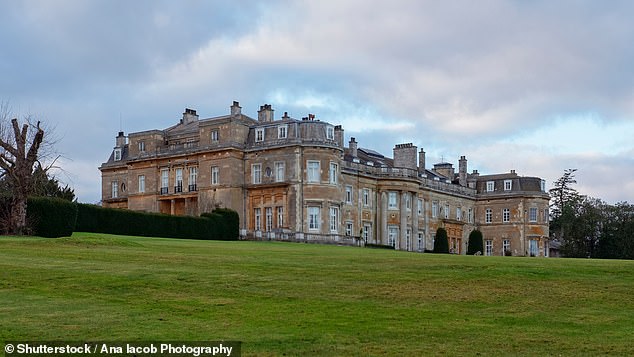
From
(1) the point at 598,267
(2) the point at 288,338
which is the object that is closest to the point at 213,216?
(1) the point at 598,267

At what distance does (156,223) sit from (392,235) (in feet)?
77.7

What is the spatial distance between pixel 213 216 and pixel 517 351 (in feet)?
148

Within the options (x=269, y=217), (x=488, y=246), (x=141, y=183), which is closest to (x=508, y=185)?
(x=488, y=246)

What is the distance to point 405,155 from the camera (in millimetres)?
76250

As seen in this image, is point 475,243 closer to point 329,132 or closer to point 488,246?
point 488,246

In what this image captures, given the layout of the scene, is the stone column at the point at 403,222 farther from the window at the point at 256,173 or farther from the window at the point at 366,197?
the window at the point at 256,173

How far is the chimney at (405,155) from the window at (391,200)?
4575 millimetres

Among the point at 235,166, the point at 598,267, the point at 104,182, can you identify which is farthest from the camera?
the point at 104,182

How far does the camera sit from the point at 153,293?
18.2 metres

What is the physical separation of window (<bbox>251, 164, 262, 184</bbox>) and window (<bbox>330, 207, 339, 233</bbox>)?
223 inches

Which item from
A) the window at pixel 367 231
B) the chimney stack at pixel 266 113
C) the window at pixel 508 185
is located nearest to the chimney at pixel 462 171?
the window at pixel 508 185

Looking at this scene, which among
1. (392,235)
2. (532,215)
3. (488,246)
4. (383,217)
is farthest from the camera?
(488,246)

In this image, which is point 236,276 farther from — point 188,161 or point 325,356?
point 188,161
